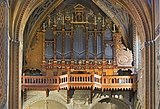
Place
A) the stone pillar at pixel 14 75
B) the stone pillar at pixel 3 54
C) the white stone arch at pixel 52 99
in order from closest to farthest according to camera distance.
→ the stone pillar at pixel 3 54 < the stone pillar at pixel 14 75 < the white stone arch at pixel 52 99

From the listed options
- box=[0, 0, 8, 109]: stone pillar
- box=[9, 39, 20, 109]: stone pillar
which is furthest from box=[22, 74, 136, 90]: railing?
box=[0, 0, 8, 109]: stone pillar

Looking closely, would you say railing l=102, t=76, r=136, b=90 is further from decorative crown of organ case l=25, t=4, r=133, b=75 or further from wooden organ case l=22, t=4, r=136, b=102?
decorative crown of organ case l=25, t=4, r=133, b=75

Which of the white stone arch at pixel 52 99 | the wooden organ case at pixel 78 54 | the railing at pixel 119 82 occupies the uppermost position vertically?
the wooden organ case at pixel 78 54

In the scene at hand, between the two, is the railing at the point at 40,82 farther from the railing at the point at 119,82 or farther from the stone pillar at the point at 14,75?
the stone pillar at the point at 14,75

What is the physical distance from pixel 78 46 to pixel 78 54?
54cm

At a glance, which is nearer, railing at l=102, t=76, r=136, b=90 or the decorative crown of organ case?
railing at l=102, t=76, r=136, b=90

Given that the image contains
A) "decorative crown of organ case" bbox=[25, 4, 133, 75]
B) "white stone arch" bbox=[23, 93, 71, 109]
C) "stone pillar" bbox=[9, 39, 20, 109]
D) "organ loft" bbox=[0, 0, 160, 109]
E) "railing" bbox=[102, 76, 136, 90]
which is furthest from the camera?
"decorative crown of organ case" bbox=[25, 4, 133, 75]

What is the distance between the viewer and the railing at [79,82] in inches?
1289

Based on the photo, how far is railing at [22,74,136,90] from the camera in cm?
3275

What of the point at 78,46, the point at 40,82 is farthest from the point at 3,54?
the point at 78,46

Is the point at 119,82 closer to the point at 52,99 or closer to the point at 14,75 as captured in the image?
the point at 52,99

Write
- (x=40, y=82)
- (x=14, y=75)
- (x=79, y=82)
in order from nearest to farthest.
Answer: (x=14, y=75), (x=79, y=82), (x=40, y=82)

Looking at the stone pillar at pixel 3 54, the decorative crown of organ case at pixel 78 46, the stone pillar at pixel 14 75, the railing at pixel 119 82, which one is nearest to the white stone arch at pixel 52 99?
the decorative crown of organ case at pixel 78 46

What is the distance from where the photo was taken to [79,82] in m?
32.7
